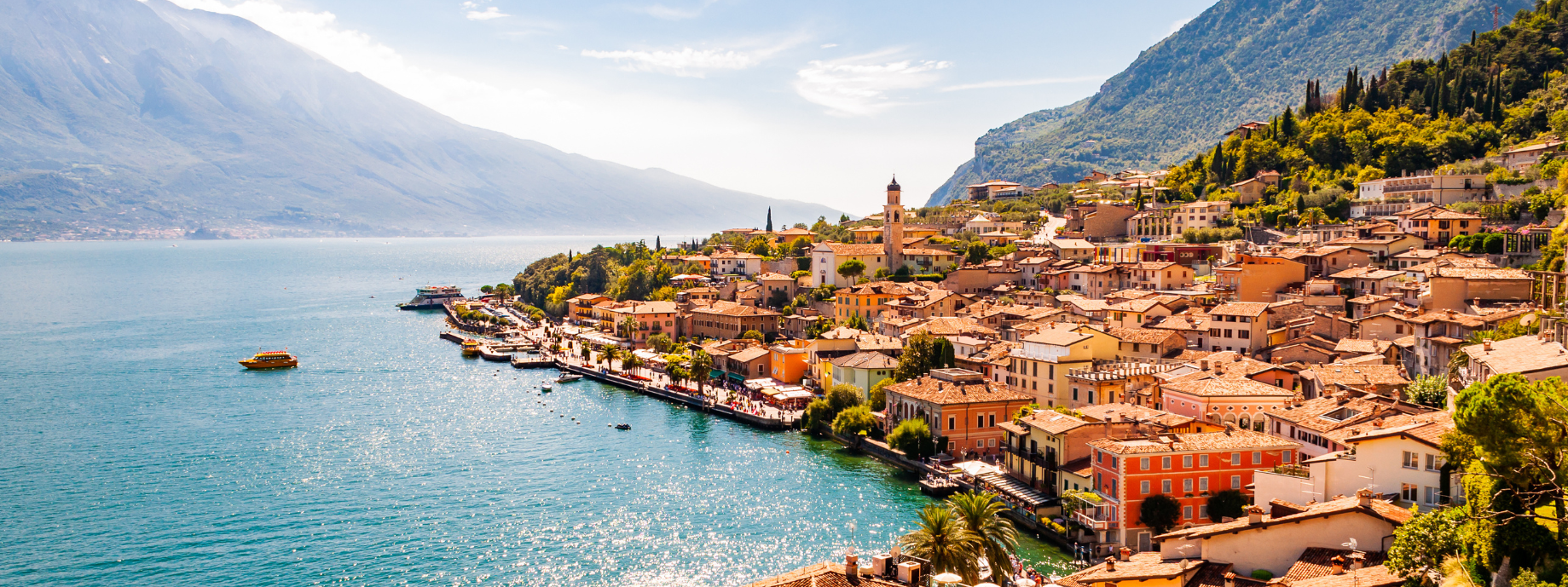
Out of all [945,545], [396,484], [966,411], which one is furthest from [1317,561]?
[396,484]

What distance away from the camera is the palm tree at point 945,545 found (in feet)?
85.1

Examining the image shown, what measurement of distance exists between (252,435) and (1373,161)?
83.5 m

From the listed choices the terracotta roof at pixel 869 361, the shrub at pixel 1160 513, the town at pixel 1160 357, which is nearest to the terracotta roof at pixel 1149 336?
the town at pixel 1160 357

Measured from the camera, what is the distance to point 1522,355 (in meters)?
28.0

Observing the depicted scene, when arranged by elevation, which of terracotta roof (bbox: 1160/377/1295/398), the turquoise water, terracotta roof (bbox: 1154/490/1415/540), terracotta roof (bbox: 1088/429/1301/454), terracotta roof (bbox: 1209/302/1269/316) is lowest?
the turquoise water

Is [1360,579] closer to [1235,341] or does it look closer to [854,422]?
[854,422]

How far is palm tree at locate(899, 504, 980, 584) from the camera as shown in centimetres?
2594

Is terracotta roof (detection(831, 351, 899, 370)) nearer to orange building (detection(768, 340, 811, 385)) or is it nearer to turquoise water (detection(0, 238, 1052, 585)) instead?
turquoise water (detection(0, 238, 1052, 585))

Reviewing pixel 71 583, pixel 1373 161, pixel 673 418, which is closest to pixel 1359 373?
pixel 673 418

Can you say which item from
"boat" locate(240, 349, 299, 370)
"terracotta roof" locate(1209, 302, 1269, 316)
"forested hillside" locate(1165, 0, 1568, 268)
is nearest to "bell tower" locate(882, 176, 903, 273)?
A: "forested hillside" locate(1165, 0, 1568, 268)

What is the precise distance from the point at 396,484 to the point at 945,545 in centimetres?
2775

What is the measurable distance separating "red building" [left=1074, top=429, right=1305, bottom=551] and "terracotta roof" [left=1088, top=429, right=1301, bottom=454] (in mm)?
27

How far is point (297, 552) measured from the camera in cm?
3459

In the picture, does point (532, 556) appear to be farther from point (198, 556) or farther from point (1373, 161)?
point (1373, 161)
